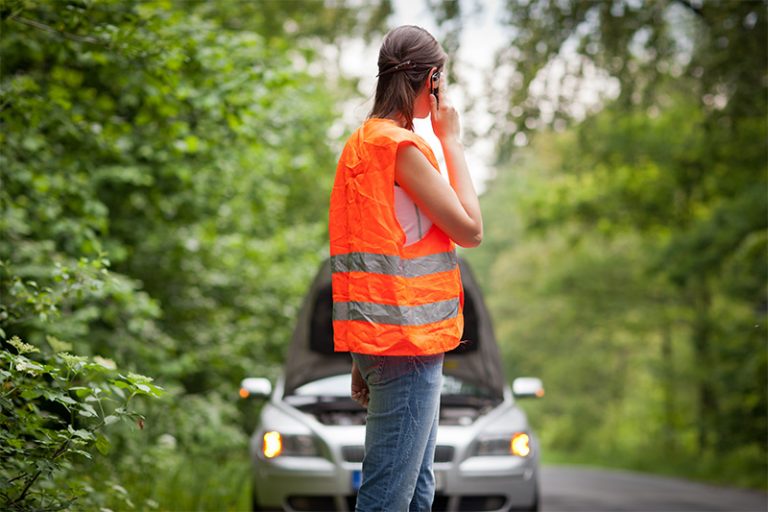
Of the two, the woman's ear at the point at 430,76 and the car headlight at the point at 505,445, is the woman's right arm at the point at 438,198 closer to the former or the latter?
the woman's ear at the point at 430,76

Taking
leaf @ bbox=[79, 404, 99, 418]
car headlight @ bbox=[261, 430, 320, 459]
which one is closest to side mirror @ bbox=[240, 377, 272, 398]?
car headlight @ bbox=[261, 430, 320, 459]

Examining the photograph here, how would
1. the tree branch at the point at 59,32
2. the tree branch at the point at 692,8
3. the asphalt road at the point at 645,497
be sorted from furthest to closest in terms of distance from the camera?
1. the tree branch at the point at 692,8
2. the asphalt road at the point at 645,497
3. the tree branch at the point at 59,32

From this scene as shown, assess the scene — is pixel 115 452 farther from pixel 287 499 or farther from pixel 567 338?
pixel 567 338

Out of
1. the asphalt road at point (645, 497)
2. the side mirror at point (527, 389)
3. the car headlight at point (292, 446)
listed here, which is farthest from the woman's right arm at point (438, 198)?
the asphalt road at point (645, 497)

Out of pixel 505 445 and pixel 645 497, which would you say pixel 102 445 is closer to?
pixel 505 445

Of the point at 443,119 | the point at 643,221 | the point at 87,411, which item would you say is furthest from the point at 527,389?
the point at 643,221

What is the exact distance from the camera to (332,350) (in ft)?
23.9

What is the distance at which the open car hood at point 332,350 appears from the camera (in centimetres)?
704

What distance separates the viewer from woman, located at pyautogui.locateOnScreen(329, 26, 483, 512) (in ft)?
8.80

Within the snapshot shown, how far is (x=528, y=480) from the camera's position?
20.7ft

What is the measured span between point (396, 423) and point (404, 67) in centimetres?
94

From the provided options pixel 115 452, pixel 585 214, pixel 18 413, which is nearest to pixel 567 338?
pixel 585 214

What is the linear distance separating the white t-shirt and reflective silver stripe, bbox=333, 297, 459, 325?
188mm

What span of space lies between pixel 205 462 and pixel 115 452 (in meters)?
1.03
